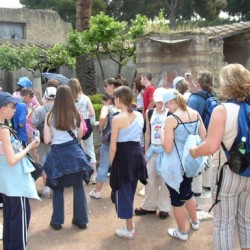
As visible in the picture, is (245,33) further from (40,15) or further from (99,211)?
(40,15)

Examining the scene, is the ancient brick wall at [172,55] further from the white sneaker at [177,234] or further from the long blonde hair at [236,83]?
the long blonde hair at [236,83]

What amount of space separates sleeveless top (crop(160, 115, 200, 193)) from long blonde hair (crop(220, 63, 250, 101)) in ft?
2.78

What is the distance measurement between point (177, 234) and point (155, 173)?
84cm

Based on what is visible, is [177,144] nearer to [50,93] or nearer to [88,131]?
[50,93]

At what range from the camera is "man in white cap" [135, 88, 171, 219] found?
4.53m

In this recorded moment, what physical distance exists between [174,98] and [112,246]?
1.70 metres

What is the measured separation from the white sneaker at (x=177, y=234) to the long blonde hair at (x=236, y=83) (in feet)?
A: 5.68

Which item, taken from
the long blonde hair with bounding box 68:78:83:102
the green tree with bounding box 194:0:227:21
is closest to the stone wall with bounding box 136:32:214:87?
the long blonde hair with bounding box 68:78:83:102

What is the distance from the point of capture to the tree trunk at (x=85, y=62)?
37.1 ft

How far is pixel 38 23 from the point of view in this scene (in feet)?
83.6

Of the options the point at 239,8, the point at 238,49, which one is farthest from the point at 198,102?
the point at 239,8

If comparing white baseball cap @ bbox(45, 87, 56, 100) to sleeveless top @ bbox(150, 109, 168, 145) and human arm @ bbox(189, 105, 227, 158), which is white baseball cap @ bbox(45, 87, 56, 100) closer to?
sleeveless top @ bbox(150, 109, 168, 145)

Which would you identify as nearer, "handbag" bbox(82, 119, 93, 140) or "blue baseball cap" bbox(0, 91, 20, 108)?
"blue baseball cap" bbox(0, 91, 20, 108)

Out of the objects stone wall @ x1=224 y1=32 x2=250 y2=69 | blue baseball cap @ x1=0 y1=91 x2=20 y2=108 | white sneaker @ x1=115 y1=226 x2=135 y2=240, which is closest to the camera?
blue baseball cap @ x1=0 y1=91 x2=20 y2=108
